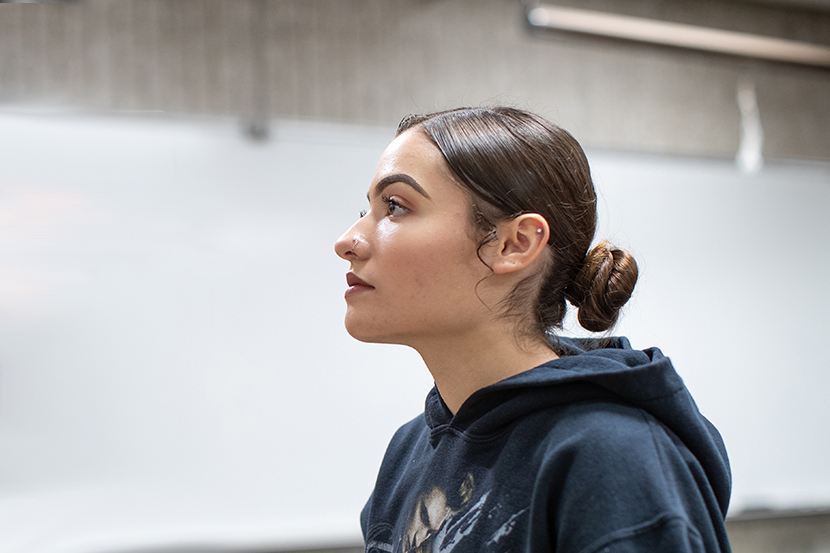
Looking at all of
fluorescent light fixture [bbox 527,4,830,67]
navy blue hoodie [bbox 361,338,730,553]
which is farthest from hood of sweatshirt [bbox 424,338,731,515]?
fluorescent light fixture [bbox 527,4,830,67]

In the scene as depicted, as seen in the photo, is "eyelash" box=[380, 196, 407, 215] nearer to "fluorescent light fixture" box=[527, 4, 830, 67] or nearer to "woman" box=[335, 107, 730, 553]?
"woman" box=[335, 107, 730, 553]

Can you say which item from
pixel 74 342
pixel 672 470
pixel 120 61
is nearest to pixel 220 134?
pixel 120 61

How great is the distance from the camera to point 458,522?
2.58 ft

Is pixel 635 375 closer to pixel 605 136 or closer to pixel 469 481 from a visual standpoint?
pixel 469 481

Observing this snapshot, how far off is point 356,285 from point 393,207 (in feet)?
0.38

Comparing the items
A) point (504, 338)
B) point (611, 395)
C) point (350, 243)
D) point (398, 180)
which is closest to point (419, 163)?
point (398, 180)

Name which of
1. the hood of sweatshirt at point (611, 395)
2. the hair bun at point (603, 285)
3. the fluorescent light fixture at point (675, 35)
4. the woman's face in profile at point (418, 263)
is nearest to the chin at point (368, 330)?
the woman's face in profile at point (418, 263)

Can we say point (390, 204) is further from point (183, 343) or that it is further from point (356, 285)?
point (183, 343)

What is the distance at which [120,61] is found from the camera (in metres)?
2.04

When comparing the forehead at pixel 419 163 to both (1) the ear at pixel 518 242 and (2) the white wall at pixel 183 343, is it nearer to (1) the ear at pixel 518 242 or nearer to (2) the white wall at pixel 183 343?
(1) the ear at pixel 518 242

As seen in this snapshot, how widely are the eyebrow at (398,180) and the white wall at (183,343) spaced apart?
1.19 meters

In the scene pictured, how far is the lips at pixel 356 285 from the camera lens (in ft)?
2.86

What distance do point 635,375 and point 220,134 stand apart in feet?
5.48

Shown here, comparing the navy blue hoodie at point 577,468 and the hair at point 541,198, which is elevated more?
the hair at point 541,198
